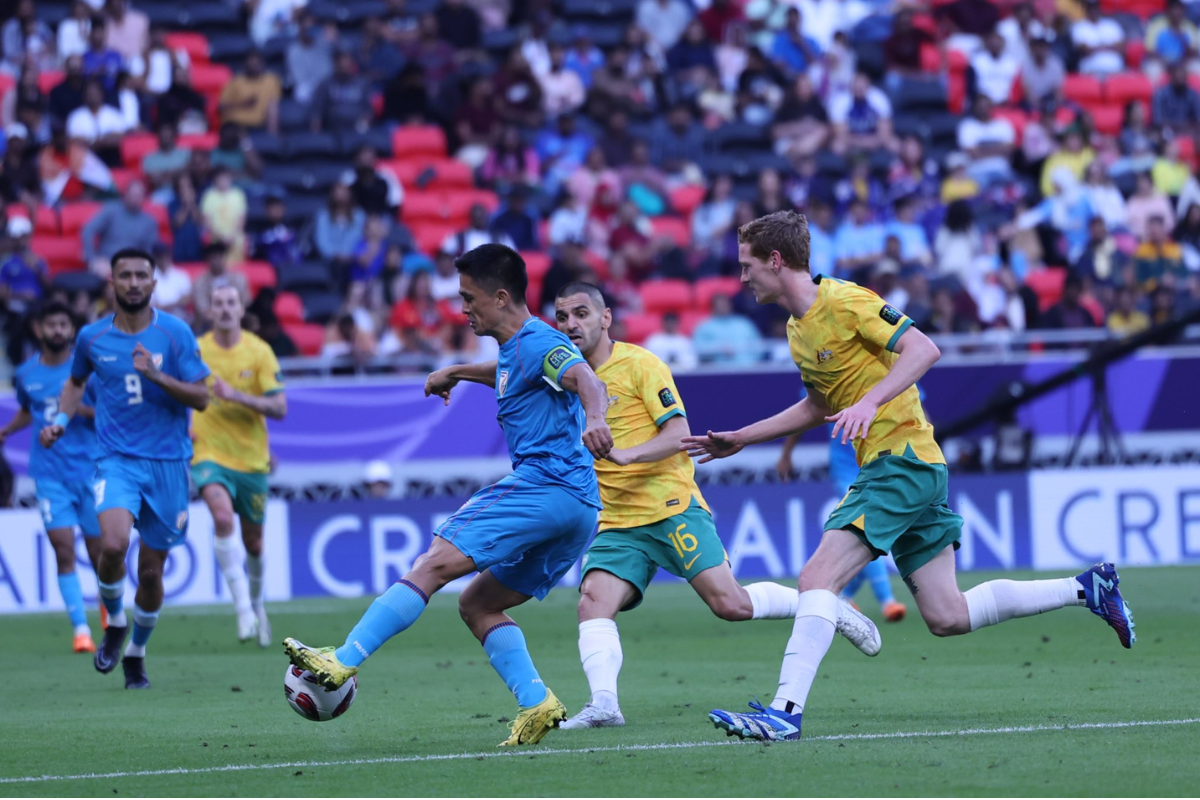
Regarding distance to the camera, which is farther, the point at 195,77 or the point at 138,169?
the point at 195,77

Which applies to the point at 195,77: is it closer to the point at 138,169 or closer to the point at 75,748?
the point at 138,169

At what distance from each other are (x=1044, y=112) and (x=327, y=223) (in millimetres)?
10262

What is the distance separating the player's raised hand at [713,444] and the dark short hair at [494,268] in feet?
3.26

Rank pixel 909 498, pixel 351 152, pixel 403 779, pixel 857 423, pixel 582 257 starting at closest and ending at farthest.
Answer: pixel 403 779 < pixel 857 423 < pixel 909 498 < pixel 582 257 < pixel 351 152

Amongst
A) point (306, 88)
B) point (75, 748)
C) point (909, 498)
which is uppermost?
point (306, 88)

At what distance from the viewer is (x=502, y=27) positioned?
81.3 feet

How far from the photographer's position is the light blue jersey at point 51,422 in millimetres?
13258

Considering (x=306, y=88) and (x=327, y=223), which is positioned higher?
(x=306, y=88)

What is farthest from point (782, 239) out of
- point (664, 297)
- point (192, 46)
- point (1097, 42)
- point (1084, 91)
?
point (1097, 42)

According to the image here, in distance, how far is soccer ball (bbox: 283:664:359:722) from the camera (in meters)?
6.77

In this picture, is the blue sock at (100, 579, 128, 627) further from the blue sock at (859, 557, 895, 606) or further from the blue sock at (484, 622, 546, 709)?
the blue sock at (859, 557, 895, 606)

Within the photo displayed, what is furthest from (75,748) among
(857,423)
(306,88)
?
(306,88)

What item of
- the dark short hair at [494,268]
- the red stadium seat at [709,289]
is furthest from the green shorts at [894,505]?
the red stadium seat at [709,289]

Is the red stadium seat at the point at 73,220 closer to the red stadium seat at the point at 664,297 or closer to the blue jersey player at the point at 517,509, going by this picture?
the red stadium seat at the point at 664,297
